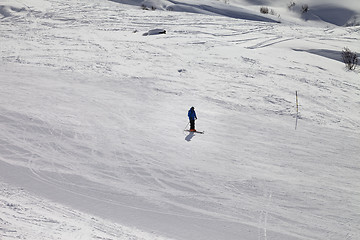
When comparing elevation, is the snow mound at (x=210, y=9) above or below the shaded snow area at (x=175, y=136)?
above

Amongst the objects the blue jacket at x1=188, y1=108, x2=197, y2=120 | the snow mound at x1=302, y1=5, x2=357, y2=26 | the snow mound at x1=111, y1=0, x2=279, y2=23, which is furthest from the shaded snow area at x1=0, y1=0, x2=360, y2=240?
the snow mound at x1=302, y1=5, x2=357, y2=26

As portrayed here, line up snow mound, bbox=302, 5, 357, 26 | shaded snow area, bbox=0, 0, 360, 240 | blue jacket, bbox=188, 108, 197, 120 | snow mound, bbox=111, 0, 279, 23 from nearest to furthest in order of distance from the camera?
shaded snow area, bbox=0, 0, 360, 240 < blue jacket, bbox=188, 108, 197, 120 < snow mound, bbox=111, 0, 279, 23 < snow mound, bbox=302, 5, 357, 26

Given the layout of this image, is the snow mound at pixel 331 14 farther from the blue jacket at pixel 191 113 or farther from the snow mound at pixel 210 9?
the blue jacket at pixel 191 113

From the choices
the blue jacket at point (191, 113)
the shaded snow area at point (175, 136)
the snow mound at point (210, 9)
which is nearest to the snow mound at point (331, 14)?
the snow mound at point (210, 9)

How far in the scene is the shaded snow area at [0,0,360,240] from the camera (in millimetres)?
7625

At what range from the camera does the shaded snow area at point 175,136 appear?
7625 millimetres

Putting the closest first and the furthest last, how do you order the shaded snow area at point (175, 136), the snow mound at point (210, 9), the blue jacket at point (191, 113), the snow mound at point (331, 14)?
the shaded snow area at point (175, 136) → the blue jacket at point (191, 113) → the snow mound at point (210, 9) → the snow mound at point (331, 14)

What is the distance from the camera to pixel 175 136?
11.8 m

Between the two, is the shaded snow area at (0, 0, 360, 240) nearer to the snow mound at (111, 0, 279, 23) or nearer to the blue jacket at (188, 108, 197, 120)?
the blue jacket at (188, 108, 197, 120)

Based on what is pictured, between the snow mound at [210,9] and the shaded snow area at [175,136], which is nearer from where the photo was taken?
the shaded snow area at [175,136]

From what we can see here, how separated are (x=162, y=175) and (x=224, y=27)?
66.0ft

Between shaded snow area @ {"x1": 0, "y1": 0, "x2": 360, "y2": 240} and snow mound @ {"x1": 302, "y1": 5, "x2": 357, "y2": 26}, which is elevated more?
snow mound @ {"x1": 302, "y1": 5, "x2": 357, "y2": 26}

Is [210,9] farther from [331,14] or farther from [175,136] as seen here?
[175,136]

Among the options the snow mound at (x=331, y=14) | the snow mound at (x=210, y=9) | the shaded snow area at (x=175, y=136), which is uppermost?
the snow mound at (x=331, y=14)
